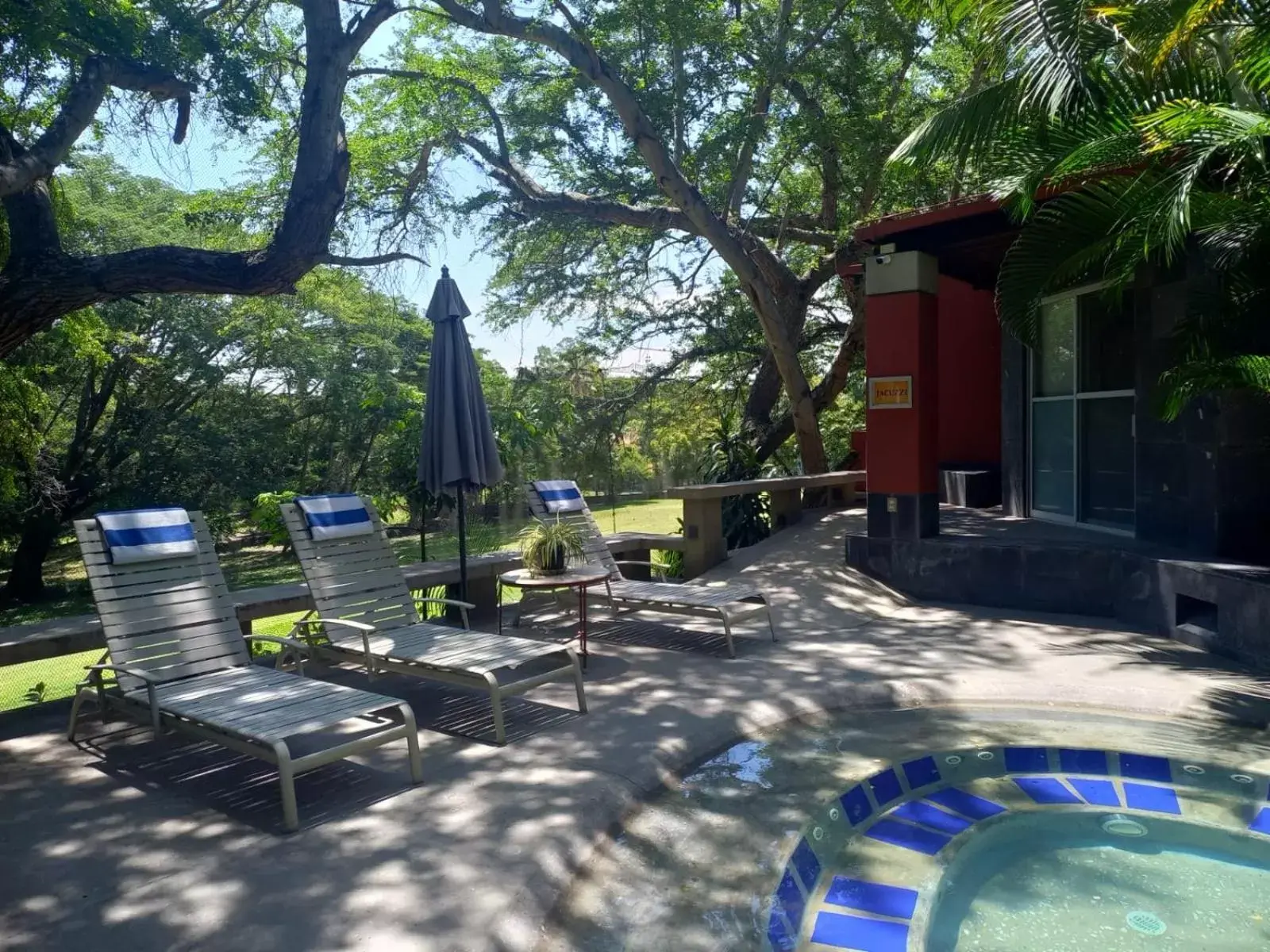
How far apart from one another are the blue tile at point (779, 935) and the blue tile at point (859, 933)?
8 cm

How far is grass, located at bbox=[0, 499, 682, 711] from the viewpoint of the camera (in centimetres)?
1029

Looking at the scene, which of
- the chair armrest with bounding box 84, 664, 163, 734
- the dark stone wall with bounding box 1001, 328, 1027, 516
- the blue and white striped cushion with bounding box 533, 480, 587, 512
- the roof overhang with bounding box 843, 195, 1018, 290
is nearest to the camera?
the chair armrest with bounding box 84, 664, 163, 734

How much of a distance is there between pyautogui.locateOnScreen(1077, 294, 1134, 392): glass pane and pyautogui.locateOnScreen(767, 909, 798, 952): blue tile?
7.07 metres

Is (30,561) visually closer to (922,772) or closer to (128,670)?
(128,670)

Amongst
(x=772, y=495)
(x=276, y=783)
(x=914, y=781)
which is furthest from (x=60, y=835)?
(x=772, y=495)

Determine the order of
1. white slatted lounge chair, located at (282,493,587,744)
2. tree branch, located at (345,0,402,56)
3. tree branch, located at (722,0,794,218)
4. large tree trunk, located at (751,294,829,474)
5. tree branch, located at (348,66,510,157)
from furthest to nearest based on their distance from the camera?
large tree trunk, located at (751,294,829,474)
tree branch, located at (722,0,794,218)
tree branch, located at (348,66,510,157)
tree branch, located at (345,0,402,56)
white slatted lounge chair, located at (282,493,587,744)

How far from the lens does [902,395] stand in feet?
29.3

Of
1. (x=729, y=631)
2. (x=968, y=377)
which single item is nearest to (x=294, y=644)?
(x=729, y=631)

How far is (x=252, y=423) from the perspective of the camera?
74.4 ft

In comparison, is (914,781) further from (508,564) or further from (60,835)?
(508,564)

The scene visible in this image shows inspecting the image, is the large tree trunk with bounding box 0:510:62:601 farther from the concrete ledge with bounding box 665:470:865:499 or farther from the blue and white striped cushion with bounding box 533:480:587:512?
the blue and white striped cushion with bounding box 533:480:587:512

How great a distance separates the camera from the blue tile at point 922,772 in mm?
4312

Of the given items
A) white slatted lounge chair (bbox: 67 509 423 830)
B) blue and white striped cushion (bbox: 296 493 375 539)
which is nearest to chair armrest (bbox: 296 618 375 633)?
white slatted lounge chair (bbox: 67 509 423 830)

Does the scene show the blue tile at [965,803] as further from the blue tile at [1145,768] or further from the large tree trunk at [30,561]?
the large tree trunk at [30,561]
